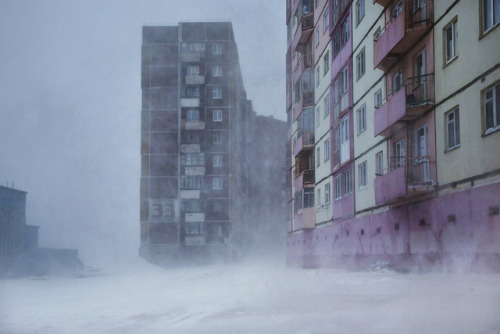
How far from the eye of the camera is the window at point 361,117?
63.2 feet

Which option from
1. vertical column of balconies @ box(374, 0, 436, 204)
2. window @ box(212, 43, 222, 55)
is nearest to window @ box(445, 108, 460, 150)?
vertical column of balconies @ box(374, 0, 436, 204)

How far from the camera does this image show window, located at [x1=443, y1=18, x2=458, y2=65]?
1252cm

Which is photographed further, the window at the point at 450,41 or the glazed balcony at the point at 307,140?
the glazed balcony at the point at 307,140

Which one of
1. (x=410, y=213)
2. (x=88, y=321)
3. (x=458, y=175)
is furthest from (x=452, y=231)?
(x=88, y=321)

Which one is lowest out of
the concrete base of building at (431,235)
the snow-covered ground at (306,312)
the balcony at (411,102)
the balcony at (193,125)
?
the snow-covered ground at (306,312)

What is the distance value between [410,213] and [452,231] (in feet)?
8.56

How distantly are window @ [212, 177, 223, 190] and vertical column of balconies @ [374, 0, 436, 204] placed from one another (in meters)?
34.1

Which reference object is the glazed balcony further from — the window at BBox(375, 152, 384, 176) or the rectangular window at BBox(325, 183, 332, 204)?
the window at BBox(375, 152, 384, 176)

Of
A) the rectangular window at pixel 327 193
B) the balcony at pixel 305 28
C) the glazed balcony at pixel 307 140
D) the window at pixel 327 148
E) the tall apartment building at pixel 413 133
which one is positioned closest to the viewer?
the tall apartment building at pixel 413 133

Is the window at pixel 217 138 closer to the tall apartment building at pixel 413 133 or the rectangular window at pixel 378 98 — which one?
the tall apartment building at pixel 413 133

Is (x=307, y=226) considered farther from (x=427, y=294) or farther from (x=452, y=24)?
(x=427, y=294)

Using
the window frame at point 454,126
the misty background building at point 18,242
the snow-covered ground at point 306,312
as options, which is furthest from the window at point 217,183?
the snow-covered ground at point 306,312

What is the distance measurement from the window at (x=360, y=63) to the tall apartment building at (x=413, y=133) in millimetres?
35

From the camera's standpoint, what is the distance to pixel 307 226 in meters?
27.1
